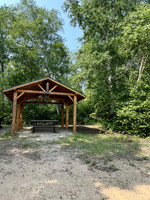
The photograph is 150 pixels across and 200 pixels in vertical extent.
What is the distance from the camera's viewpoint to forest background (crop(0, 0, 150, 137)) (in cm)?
873

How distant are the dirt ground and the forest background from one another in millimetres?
5545

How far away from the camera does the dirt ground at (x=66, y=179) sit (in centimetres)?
249

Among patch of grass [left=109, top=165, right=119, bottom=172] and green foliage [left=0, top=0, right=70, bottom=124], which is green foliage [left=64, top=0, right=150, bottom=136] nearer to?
patch of grass [left=109, top=165, right=119, bottom=172]

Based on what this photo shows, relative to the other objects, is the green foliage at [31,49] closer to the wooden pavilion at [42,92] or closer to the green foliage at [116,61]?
the green foliage at [116,61]

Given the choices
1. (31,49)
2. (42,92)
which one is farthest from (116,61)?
(31,49)

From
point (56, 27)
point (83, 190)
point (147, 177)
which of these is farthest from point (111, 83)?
point (56, 27)

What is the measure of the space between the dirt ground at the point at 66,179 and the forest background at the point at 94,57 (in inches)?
218

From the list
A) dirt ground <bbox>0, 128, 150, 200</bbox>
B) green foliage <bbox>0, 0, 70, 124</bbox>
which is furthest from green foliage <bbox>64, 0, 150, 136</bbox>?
green foliage <bbox>0, 0, 70, 124</bbox>

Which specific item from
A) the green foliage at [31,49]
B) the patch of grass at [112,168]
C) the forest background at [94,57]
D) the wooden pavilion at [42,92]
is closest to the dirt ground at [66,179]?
the patch of grass at [112,168]

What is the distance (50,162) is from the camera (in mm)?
4121

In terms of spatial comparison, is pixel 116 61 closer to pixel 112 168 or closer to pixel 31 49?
pixel 112 168

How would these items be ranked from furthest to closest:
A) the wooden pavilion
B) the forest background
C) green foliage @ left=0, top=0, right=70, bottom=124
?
1. green foliage @ left=0, top=0, right=70, bottom=124
2. the forest background
3. the wooden pavilion

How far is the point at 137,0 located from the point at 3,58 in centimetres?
1797

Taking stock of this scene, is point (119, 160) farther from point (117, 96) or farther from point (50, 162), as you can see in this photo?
point (117, 96)
